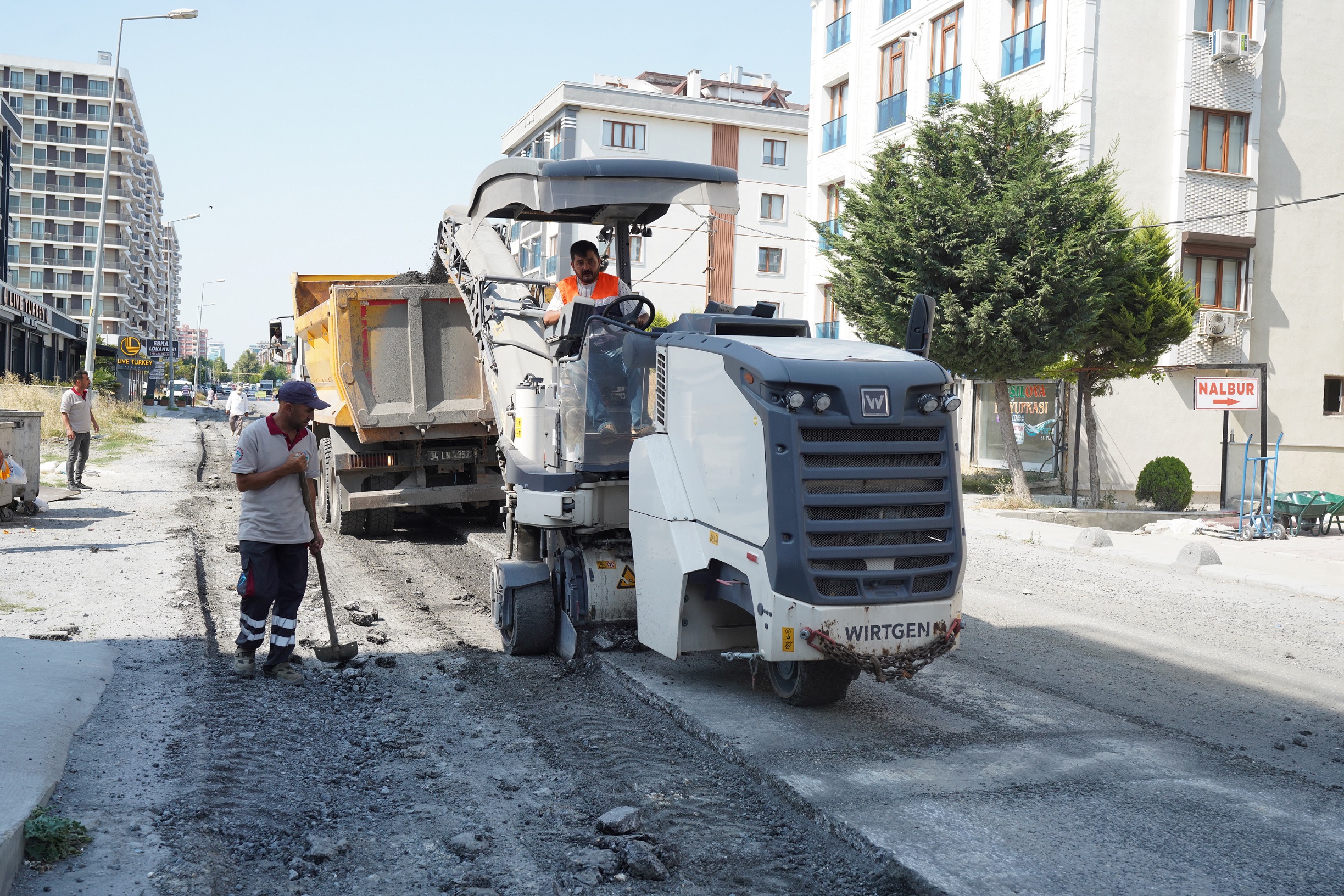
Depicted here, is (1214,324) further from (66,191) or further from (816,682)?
(66,191)

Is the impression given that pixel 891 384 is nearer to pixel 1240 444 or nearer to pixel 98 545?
pixel 98 545

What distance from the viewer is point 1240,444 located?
917 inches

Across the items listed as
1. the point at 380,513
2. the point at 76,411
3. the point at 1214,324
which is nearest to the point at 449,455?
the point at 380,513

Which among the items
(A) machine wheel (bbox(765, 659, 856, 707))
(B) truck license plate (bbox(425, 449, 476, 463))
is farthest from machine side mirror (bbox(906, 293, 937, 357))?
(B) truck license plate (bbox(425, 449, 476, 463))

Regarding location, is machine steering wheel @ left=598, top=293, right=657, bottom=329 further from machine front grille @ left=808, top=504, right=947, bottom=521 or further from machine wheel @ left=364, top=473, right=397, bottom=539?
machine wheel @ left=364, top=473, right=397, bottom=539

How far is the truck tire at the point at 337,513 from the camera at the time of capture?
476 inches

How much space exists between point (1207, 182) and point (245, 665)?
75.7 ft

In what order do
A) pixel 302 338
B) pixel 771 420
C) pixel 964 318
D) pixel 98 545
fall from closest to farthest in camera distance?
pixel 771 420 → pixel 98 545 → pixel 302 338 → pixel 964 318

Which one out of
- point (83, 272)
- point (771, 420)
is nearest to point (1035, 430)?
point (771, 420)

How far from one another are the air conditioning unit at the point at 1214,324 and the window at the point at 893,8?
35.8ft

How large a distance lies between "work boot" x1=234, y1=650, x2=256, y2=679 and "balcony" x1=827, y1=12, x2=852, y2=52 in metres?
28.4

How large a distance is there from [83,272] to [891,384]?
379 feet

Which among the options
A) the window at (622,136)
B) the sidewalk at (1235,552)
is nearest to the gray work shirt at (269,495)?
the sidewalk at (1235,552)

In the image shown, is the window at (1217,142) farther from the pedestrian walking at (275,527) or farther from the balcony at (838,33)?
the pedestrian walking at (275,527)
